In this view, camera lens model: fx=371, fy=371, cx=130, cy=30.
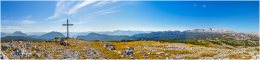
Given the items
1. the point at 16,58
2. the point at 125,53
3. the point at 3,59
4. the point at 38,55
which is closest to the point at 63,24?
the point at 125,53

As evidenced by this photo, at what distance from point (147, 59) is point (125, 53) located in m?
10.6

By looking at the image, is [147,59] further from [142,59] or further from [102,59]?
[102,59]

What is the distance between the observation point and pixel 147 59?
59125 mm

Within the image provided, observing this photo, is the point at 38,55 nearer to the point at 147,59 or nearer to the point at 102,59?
the point at 102,59

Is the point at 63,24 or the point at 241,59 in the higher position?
the point at 63,24

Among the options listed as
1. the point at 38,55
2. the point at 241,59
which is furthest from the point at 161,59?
Answer: the point at 38,55

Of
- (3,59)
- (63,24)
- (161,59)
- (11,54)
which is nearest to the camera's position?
(3,59)

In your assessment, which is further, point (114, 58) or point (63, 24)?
point (63, 24)

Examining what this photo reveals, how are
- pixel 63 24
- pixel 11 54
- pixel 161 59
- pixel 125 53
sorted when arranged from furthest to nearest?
1. pixel 63 24
2. pixel 125 53
3. pixel 161 59
4. pixel 11 54

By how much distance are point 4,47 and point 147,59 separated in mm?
23751

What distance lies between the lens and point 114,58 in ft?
208

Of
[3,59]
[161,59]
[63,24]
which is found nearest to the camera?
[3,59]

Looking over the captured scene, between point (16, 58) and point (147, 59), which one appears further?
point (147, 59)

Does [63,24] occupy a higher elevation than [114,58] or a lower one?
higher
